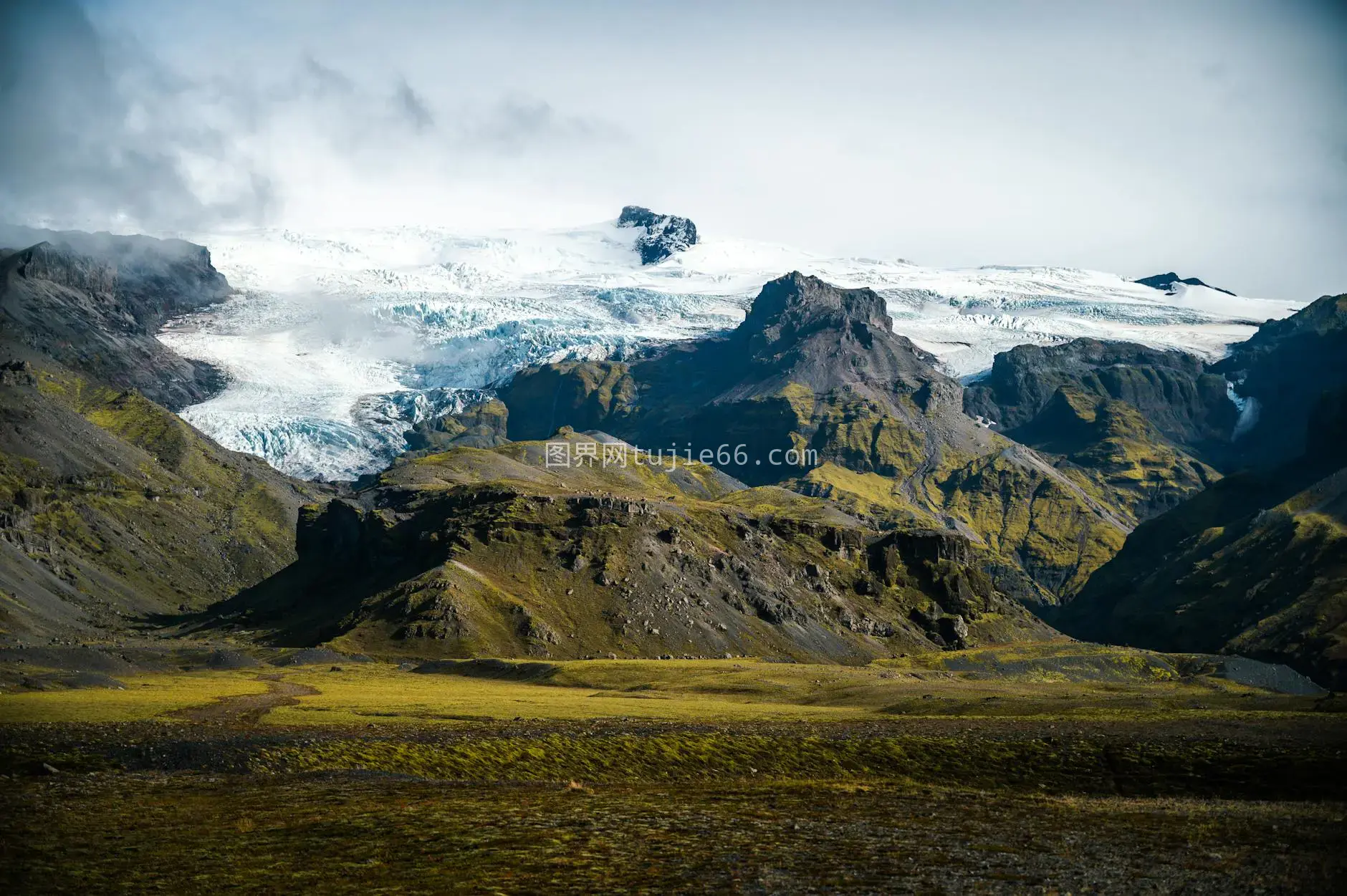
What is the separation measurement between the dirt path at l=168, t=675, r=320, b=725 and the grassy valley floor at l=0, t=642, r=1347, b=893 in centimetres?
99

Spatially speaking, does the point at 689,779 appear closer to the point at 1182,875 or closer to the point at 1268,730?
the point at 1182,875

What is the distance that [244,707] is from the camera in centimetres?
14462

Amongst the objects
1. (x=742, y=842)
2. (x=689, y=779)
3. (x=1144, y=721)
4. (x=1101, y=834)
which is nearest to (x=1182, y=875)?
(x=1101, y=834)

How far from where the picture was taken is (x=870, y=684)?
194750mm

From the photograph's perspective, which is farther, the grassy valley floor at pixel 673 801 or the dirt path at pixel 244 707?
the dirt path at pixel 244 707

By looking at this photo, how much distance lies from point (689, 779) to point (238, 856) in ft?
127

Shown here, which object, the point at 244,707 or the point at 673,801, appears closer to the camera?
the point at 673,801

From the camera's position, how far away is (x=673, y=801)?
78625 millimetres

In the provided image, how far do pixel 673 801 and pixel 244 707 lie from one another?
275ft

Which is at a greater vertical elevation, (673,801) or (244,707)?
(673,801)

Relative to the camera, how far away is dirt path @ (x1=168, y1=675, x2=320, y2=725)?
414ft

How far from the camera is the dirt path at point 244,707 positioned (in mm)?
126125

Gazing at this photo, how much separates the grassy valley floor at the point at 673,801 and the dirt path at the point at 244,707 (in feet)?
3.23

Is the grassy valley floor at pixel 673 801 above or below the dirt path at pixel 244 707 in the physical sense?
above
